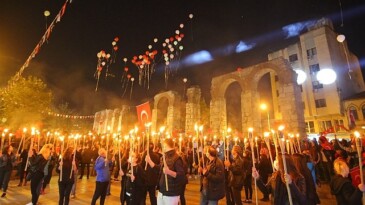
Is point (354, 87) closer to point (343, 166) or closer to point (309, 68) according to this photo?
point (309, 68)

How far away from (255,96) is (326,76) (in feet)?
64.8

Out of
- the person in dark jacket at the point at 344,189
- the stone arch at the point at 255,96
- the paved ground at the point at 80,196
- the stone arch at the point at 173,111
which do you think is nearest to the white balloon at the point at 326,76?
the stone arch at the point at 255,96

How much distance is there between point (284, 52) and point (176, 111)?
27025 mm

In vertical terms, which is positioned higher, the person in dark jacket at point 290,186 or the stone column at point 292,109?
the stone column at point 292,109

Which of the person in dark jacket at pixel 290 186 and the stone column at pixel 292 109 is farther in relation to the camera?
the stone column at pixel 292 109

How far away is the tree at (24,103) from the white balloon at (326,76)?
43096mm

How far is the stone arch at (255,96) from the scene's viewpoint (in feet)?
71.3

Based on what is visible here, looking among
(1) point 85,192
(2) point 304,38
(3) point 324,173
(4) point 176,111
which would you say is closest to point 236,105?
(4) point 176,111

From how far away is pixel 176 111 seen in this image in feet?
107

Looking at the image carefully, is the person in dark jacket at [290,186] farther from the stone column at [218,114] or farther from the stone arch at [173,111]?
the stone arch at [173,111]

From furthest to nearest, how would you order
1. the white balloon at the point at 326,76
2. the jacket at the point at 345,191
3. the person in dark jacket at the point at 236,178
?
the white balloon at the point at 326,76, the person in dark jacket at the point at 236,178, the jacket at the point at 345,191

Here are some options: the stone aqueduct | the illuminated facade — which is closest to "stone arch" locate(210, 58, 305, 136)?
the stone aqueduct

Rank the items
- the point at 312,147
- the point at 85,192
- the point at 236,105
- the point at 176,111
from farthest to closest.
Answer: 1. the point at 236,105
2. the point at 176,111
3. the point at 312,147
4. the point at 85,192

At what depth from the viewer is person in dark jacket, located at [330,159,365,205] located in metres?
4.08
